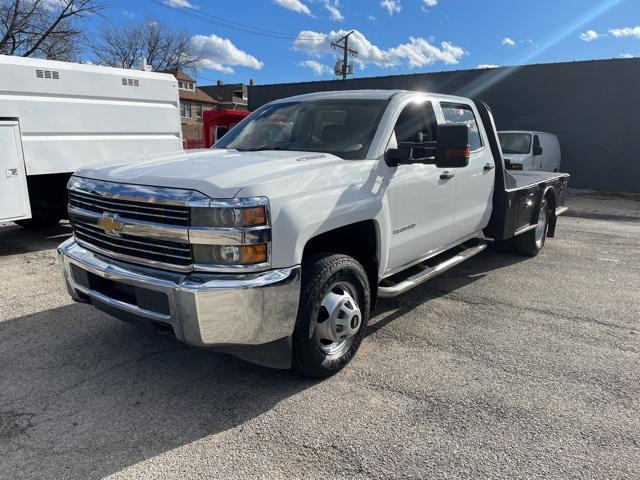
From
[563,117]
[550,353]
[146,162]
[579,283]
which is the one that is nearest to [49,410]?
[146,162]

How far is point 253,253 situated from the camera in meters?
2.79

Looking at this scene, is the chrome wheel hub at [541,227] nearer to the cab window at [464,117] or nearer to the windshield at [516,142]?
the cab window at [464,117]

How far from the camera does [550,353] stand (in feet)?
12.9

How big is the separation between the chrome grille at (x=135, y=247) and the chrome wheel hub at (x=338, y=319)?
983 millimetres

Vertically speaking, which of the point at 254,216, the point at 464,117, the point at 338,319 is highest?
the point at 464,117

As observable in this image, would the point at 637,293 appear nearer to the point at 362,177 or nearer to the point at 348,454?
the point at 362,177

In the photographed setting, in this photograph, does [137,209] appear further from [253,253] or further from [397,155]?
[397,155]

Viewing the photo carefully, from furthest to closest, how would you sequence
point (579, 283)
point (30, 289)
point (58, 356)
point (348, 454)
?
point (579, 283), point (30, 289), point (58, 356), point (348, 454)

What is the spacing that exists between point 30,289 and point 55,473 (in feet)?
11.4

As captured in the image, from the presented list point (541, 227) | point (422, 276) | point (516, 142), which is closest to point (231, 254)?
point (422, 276)

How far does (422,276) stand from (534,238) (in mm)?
3421

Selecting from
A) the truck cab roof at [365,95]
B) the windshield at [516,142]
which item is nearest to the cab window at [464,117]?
the truck cab roof at [365,95]

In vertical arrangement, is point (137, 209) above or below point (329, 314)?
above

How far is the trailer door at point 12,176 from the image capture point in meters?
6.59
